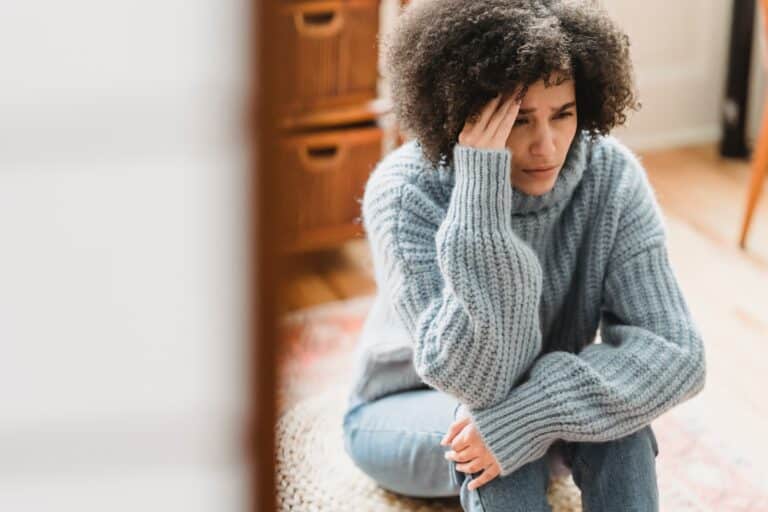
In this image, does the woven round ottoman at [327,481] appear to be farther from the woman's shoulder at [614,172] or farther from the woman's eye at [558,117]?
the woman's eye at [558,117]

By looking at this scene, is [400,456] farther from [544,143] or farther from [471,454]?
[544,143]

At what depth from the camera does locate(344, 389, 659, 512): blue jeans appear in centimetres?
145

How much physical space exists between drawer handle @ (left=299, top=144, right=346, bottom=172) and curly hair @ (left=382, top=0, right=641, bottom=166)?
33.6 inches

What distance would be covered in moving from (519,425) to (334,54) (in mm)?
1056

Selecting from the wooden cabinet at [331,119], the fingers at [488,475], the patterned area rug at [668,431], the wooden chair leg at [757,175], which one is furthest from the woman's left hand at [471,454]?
the wooden chair leg at [757,175]

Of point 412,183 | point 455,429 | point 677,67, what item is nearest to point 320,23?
point 412,183

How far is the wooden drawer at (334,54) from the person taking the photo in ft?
7.25

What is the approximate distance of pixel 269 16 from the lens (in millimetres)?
560

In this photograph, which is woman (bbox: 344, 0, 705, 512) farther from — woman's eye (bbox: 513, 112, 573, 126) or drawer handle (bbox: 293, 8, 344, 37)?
drawer handle (bbox: 293, 8, 344, 37)

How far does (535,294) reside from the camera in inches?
56.3

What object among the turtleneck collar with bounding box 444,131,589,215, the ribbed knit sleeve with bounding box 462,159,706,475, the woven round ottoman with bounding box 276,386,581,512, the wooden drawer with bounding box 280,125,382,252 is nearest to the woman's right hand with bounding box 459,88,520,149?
the turtleneck collar with bounding box 444,131,589,215

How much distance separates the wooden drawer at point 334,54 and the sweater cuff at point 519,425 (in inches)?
36.5

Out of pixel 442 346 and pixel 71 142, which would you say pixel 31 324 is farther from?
pixel 442 346

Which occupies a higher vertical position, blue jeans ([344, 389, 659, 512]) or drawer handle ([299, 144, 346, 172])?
drawer handle ([299, 144, 346, 172])
